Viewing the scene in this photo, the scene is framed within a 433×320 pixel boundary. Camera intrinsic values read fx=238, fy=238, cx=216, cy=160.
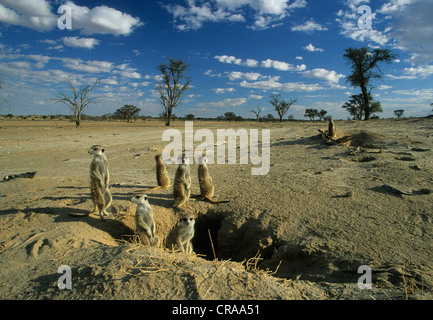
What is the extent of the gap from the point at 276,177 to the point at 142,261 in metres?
4.16

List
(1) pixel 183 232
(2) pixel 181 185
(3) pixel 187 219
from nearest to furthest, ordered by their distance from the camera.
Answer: (3) pixel 187 219 < (1) pixel 183 232 < (2) pixel 181 185

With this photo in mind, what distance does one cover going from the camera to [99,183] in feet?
13.4

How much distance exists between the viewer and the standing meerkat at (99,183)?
159 inches

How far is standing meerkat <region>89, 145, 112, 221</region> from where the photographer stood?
13.2ft

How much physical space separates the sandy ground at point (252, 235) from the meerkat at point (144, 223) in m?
0.30

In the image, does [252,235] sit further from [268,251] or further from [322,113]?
[322,113]

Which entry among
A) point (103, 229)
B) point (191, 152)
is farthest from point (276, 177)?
point (191, 152)

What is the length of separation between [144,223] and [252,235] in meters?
1.76

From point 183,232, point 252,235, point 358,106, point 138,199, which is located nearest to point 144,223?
point 138,199

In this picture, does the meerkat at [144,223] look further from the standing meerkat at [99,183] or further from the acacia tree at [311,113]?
the acacia tree at [311,113]

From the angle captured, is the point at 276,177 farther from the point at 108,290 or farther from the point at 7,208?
the point at 7,208

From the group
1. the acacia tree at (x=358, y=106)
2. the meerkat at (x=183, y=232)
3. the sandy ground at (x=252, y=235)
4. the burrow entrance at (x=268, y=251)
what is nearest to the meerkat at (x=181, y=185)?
the sandy ground at (x=252, y=235)

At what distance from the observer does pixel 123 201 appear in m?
4.75

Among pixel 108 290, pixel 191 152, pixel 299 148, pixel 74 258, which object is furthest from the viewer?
pixel 191 152
